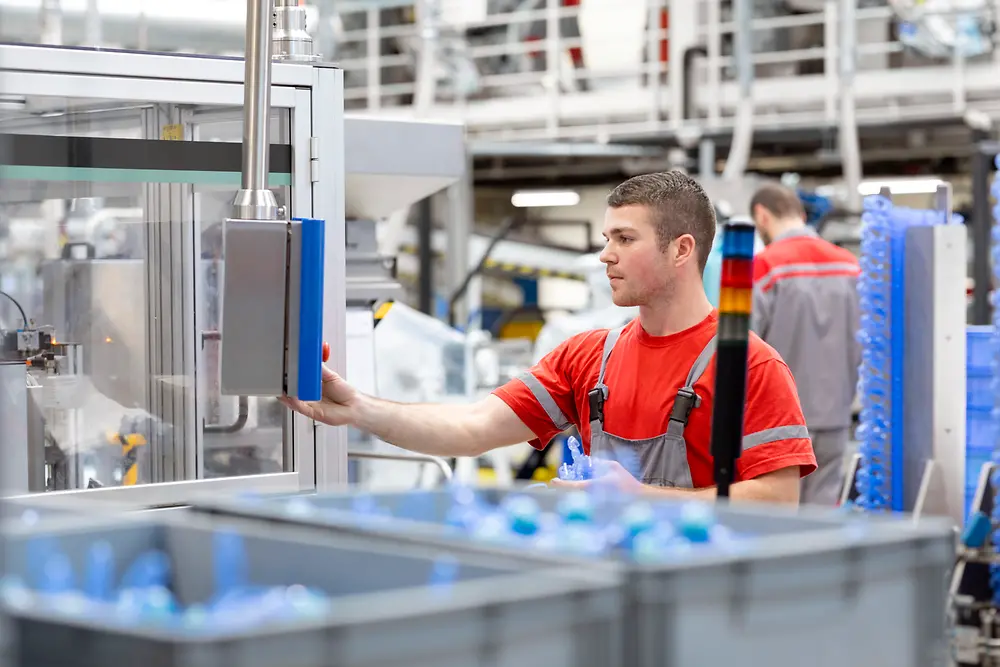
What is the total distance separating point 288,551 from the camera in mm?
1330

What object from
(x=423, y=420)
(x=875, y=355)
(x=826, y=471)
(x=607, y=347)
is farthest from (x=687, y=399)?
(x=826, y=471)

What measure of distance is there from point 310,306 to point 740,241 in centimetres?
63

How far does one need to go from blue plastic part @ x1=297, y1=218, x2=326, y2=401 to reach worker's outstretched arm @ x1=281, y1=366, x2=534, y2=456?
1.42 ft

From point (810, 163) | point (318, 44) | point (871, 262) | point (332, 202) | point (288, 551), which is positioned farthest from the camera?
point (810, 163)

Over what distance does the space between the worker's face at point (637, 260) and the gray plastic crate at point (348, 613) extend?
49.0 inches

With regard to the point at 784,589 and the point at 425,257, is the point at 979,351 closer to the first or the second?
the point at 784,589

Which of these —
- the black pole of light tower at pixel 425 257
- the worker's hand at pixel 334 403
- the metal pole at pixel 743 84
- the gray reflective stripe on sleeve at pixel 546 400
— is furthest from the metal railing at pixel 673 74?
the worker's hand at pixel 334 403

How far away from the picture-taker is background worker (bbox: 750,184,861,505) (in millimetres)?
5352

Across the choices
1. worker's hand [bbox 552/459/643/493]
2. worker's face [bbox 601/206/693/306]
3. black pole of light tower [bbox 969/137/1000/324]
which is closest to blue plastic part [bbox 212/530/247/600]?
worker's hand [bbox 552/459/643/493]

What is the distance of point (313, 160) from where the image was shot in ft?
9.07

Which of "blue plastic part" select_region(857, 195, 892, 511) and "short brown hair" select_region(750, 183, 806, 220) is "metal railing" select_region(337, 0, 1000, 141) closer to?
"short brown hair" select_region(750, 183, 806, 220)

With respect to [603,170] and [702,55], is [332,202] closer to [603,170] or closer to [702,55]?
[702,55]

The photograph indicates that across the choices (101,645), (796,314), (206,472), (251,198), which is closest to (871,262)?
(796,314)

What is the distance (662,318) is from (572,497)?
1.09 metres
